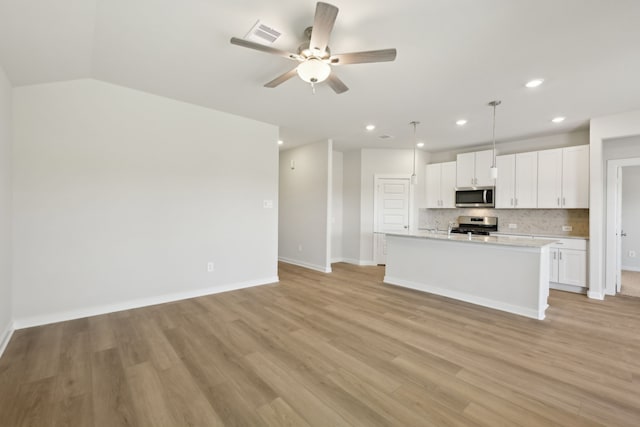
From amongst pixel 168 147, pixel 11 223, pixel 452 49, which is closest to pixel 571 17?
pixel 452 49

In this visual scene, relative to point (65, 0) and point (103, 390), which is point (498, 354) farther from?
point (65, 0)

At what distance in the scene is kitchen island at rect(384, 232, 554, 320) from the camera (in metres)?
3.43

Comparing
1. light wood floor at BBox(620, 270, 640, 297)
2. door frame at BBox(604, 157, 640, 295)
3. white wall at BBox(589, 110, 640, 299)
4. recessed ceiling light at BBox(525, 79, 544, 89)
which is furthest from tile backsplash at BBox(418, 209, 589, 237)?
recessed ceiling light at BBox(525, 79, 544, 89)

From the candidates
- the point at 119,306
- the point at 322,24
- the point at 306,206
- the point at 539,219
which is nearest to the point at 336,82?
the point at 322,24

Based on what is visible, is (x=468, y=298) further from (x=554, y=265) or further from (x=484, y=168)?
(x=484, y=168)

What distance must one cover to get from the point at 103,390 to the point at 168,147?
9.29 feet

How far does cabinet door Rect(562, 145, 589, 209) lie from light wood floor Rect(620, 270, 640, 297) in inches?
58.6

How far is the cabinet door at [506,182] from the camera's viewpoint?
5376mm

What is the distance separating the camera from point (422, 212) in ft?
22.6

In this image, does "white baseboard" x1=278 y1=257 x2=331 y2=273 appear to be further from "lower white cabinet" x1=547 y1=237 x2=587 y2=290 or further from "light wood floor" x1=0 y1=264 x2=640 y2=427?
"lower white cabinet" x1=547 y1=237 x2=587 y2=290

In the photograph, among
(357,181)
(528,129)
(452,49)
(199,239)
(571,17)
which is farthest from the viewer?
(357,181)

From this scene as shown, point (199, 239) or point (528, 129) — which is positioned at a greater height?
point (528, 129)

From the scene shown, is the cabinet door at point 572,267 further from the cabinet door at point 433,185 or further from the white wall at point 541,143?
the cabinet door at point 433,185

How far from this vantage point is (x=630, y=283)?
495 cm
